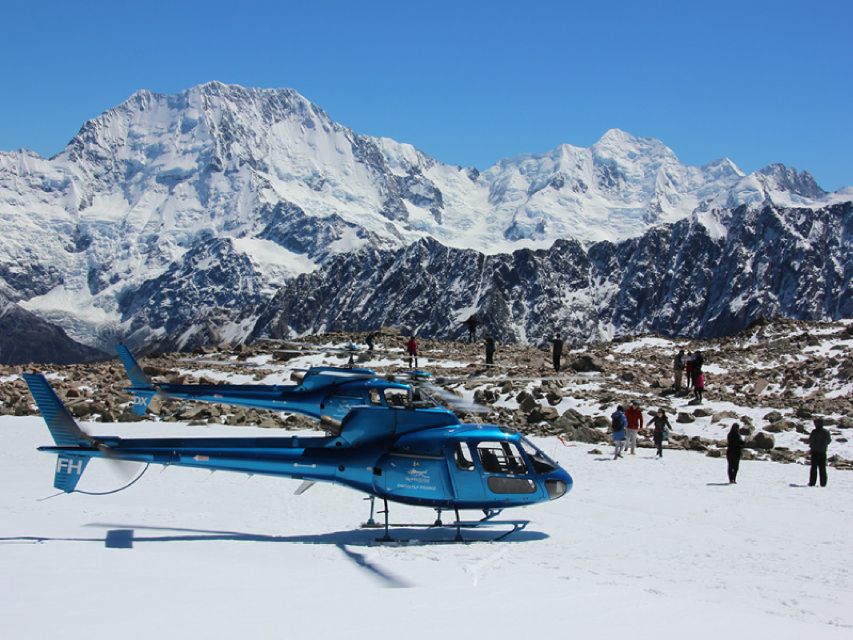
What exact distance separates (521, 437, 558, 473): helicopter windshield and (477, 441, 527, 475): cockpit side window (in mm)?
191

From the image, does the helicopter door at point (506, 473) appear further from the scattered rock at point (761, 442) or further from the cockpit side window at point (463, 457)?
the scattered rock at point (761, 442)

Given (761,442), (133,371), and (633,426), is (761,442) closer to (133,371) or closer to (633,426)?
(633,426)

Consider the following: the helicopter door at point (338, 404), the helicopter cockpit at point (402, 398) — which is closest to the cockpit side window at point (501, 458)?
the helicopter cockpit at point (402, 398)

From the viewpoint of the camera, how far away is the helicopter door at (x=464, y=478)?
16359mm

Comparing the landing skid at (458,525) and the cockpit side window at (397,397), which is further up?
the cockpit side window at (397,397)

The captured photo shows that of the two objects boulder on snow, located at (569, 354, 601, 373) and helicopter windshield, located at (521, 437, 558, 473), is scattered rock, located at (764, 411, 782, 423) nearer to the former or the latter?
boulder on snow, located at (569, 354, 601, 373)

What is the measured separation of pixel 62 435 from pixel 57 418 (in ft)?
0.98

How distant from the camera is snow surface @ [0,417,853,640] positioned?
34.4ft

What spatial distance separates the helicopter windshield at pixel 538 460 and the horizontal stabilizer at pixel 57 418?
7.60 metres

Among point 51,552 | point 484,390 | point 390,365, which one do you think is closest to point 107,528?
point 51,552

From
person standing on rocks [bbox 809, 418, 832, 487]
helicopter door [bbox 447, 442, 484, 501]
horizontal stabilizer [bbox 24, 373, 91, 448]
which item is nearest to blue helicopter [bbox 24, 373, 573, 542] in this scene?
helicopter door [bbox 447, 442, 484, 501]

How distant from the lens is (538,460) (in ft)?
54.9

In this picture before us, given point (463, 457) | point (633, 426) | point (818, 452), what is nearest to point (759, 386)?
point (633, 426)

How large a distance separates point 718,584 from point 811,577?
1.70 m
